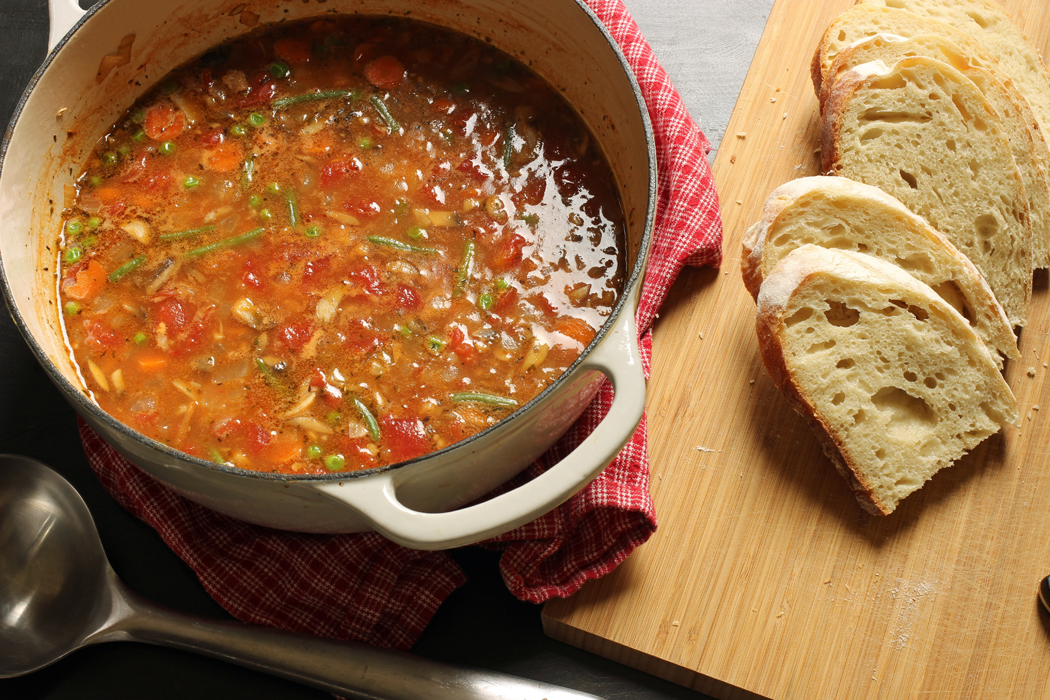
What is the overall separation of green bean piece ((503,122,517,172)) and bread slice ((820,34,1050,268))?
98 centimetres

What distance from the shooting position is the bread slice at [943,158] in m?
2.55

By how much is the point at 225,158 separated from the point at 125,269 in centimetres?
43

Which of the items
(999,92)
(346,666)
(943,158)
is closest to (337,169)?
(346,666)

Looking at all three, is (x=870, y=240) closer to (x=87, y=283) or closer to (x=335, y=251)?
(x=335, y=251)

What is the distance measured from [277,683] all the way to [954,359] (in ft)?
6.73

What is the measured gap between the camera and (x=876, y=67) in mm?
2633

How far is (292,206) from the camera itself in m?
2.47

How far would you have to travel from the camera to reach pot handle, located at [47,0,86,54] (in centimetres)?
235

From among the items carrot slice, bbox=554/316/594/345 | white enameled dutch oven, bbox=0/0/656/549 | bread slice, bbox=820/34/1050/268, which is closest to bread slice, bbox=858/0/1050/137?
bread slice, bbox=820/34/1050/268

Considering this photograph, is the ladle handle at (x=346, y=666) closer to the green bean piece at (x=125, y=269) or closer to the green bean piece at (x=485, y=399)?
the green bean piece at (x=485, y=399)

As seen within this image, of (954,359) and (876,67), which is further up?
(876,67)

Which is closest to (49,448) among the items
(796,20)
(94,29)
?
(94,29)

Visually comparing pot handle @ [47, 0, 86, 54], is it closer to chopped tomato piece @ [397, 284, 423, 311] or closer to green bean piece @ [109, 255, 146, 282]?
green bean piece @ [109, 255, 146, 282]

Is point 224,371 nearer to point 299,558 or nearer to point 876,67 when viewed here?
point 299,558
